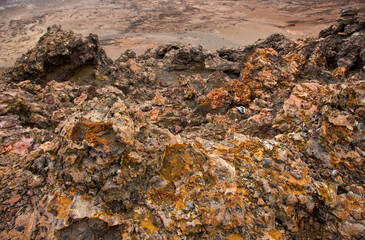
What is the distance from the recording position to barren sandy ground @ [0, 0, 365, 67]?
766 inches

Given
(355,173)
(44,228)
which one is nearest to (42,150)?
(44,228)

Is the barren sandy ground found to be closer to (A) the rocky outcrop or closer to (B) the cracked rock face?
(A) the rocky outcrop

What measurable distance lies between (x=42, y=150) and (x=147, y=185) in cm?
158

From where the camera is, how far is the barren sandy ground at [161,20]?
19.5 m

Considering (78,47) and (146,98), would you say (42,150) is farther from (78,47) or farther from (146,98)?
(78,47)

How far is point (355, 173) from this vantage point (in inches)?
98.1

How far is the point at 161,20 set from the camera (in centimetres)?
2553

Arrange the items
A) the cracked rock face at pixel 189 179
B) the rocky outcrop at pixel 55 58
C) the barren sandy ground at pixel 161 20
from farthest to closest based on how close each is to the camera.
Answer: the barren sandy ground at pixel 161 20
the rocky outcrop at pixel 55 58
the cracked rock face at pixel 189 179

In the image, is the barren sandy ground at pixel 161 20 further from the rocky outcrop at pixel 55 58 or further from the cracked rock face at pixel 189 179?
the cracked rock face at pixel 189 179

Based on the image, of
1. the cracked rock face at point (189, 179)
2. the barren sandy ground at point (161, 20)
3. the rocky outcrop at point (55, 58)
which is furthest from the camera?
the barren sandy ground at point (161, 20)

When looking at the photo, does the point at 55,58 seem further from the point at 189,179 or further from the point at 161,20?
the point at 161,20

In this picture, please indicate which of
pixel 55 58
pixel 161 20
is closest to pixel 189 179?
pixel 55 58

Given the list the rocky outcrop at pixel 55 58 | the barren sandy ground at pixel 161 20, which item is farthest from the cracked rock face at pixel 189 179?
the barren sandy ground at pixel 161 20

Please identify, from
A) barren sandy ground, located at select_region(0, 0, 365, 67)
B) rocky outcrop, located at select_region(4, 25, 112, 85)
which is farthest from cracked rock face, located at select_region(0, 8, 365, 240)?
barren sandy ground, located at select_region(0, 0, 365, 67)
